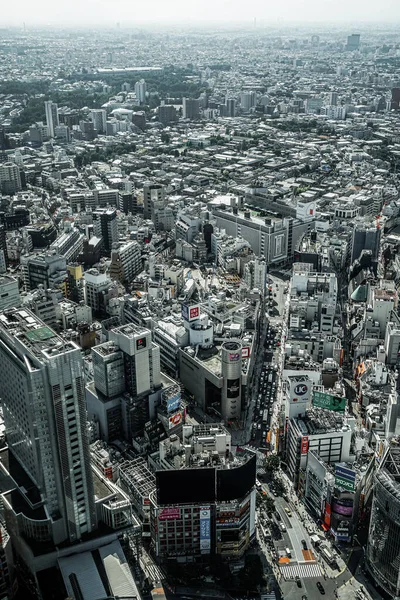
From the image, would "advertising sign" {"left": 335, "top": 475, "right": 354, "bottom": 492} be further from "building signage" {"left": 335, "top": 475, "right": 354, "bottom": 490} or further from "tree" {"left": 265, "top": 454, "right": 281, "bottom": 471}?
"tree" {"left": 265, "top": 454, "right": 281, "bottom": 471}

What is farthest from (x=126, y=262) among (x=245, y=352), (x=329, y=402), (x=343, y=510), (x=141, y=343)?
(x=343, y=510)

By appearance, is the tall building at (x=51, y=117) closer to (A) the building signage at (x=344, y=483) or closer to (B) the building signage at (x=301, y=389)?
(B) the building signage at (x=301, y=389)

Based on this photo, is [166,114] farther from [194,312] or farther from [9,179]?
[194,312]

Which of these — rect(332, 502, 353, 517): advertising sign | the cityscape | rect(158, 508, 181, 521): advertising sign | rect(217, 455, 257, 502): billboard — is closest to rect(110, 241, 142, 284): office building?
the cityscape

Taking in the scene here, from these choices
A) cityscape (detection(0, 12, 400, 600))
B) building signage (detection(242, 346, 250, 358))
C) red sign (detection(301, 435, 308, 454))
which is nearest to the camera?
cityscape (detection(0, 12, 400, 600))

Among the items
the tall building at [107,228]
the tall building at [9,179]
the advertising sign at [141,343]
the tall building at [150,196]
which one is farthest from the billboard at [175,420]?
the tall building at [9,179]

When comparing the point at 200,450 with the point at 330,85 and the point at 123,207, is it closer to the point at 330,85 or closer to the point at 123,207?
the point at 123,207
